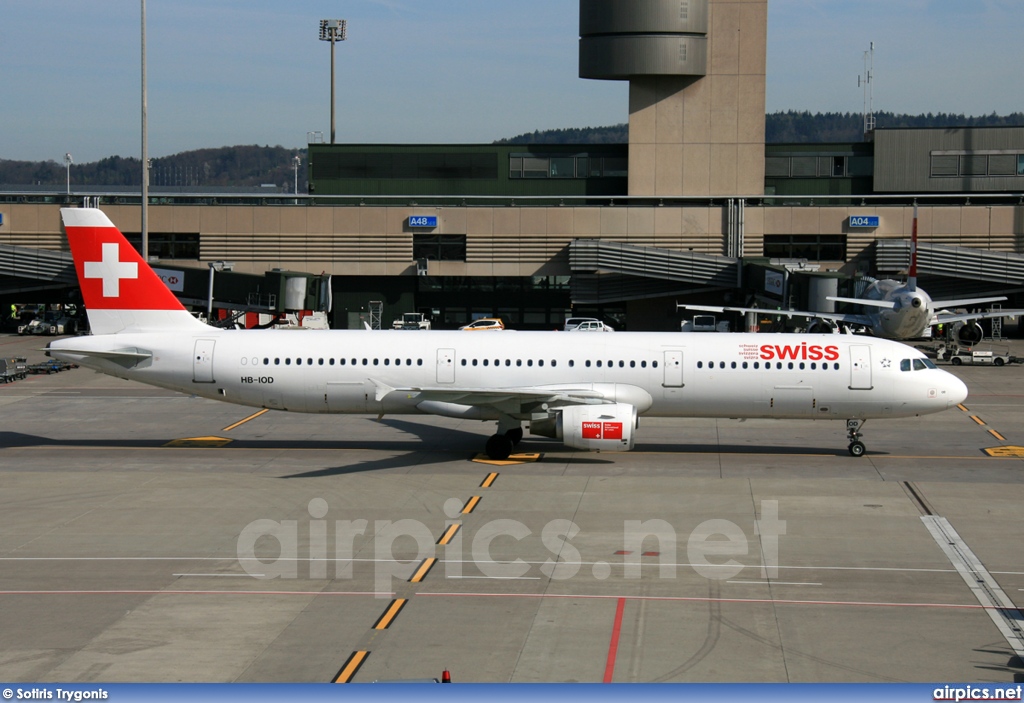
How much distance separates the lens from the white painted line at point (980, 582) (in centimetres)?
1822

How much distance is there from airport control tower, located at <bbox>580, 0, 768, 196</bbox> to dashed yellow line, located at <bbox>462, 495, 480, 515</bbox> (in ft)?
194

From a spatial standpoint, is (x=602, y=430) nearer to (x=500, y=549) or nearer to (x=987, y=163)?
(x=500, y=549)

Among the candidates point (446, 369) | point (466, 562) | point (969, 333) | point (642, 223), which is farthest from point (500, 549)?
point (642, 223)

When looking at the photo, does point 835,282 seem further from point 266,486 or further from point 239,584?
point 239,584

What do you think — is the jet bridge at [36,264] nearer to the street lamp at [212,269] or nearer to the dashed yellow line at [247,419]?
the street lamp at [212,269]

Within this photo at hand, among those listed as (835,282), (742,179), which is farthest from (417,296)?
(835,282)

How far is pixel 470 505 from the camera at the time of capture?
1078 inches

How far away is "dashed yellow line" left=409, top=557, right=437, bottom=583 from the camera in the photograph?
21047 millimetres

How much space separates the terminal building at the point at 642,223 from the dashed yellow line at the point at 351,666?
60345mm

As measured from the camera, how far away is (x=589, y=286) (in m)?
79.6

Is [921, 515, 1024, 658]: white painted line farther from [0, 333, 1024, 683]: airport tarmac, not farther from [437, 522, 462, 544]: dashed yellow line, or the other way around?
[437, 522, 462, 544]: dashed yellow line

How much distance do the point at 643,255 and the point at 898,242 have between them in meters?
18.3

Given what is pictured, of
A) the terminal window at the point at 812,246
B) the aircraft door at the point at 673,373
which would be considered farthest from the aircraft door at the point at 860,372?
the terminal window at the point at 812,246

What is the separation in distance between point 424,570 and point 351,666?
5164 mm
